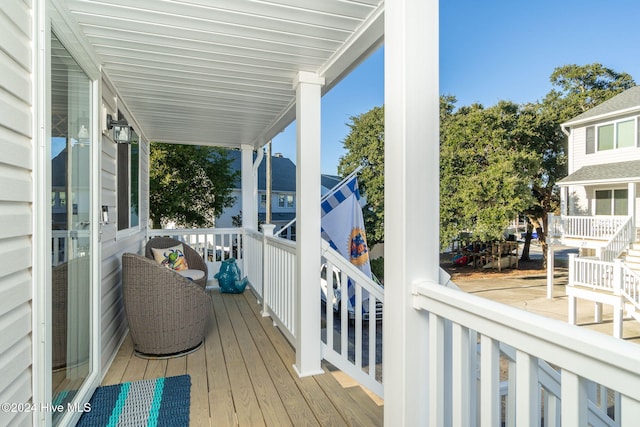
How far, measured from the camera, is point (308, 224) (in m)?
2.64

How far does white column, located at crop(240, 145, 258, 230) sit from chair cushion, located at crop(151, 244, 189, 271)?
4.77 ft

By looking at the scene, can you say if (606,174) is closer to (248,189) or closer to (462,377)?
(462,377)

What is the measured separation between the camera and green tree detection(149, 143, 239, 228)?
34.9 ft

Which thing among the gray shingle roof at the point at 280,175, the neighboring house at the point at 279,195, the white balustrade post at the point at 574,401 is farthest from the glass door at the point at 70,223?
the gray shingle roof at the point at 280,175

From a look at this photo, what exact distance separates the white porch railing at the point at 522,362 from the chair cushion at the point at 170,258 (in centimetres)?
341

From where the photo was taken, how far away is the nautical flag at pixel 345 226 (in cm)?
640

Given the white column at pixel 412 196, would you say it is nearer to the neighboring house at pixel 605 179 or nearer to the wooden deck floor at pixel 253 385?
the wooden deck floor at pixel 253 385

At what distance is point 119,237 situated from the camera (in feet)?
10.5

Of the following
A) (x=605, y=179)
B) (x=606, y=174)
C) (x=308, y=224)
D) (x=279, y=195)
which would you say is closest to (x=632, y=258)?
(x=606, y=174)

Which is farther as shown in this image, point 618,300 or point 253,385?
point 618,300

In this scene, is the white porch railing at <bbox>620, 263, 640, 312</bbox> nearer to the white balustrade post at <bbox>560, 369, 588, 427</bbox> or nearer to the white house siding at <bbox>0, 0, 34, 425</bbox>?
the white balustrade post at <bbox>560, 369, 588, 427</bbox>

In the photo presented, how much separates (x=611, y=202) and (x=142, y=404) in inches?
222

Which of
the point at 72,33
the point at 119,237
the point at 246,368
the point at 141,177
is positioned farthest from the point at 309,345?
the point at 141,177

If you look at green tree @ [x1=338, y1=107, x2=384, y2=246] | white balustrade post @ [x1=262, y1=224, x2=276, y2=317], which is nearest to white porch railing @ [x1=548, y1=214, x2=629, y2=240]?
white balustrade post @ [x1=262, y1=224, x2=276, y2=317]
